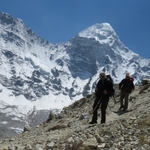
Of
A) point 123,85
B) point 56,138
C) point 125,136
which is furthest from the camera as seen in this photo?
point 123,85

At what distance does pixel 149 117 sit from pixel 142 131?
5.55 ft

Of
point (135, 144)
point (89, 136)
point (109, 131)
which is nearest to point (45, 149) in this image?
point (89, 136)

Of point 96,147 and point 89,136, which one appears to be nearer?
point 96,147

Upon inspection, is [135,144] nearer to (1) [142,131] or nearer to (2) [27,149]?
(1) [142,131]

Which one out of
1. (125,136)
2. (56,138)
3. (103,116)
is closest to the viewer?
(125,136)

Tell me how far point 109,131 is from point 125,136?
32.4 inches

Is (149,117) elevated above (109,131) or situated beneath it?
elevated above

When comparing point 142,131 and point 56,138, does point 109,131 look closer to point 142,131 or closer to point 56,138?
point 142,131

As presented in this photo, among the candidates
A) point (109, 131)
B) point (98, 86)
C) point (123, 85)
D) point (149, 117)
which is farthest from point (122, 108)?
point (109, 131)

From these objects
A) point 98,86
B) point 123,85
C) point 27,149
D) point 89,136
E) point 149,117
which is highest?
point 123,85

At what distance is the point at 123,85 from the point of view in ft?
64.2

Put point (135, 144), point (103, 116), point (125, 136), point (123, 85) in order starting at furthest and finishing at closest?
point (123, 85) < point (103, 116) < point (125, 136) < point (135, 144)

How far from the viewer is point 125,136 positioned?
10.4 m

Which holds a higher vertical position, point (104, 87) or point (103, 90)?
point (104, 87)
